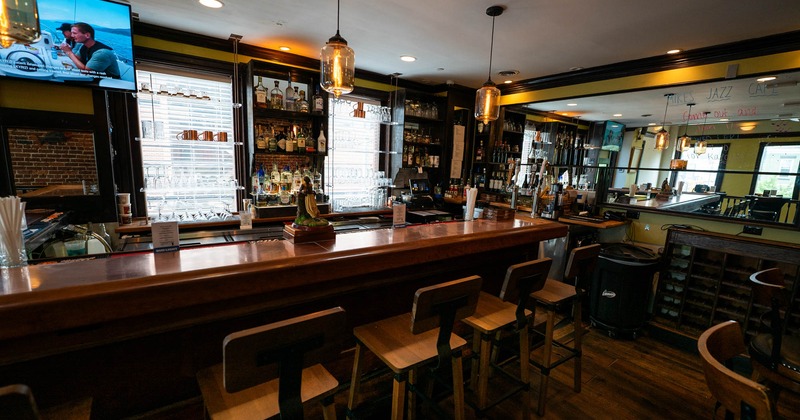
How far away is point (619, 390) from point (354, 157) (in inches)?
162

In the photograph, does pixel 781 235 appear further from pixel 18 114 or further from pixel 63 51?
pixel 18 114

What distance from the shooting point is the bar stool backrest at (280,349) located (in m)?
0.88

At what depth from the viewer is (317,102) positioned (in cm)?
403

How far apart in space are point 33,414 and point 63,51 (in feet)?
10.9

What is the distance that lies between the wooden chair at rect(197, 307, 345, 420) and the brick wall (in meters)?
3.04

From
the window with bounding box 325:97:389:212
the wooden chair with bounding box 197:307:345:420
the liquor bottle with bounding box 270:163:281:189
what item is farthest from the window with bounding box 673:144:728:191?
the wooden chair with bounding box 197:307:345:420

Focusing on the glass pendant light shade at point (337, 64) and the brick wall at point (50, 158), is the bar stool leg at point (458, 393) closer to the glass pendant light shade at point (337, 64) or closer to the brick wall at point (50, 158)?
the glass pendant light shade at point (337, 64)

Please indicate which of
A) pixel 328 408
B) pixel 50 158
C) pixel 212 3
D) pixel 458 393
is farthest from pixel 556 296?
pixel 50 158

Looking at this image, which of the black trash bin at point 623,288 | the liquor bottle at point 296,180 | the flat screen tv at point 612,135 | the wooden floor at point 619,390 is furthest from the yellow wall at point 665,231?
the flat screen tv at point 612,135

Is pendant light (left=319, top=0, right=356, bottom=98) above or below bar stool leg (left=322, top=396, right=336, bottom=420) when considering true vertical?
above

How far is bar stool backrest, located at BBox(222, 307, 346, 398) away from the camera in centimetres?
88

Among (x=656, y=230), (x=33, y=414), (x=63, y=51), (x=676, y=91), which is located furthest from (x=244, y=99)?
(x=676, y=91)

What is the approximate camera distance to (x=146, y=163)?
3555 millimetres

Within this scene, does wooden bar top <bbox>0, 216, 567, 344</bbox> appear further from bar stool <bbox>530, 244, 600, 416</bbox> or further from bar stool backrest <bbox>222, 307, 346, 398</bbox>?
bar stool <bbox>530, 244, 600, 416</bbox>
